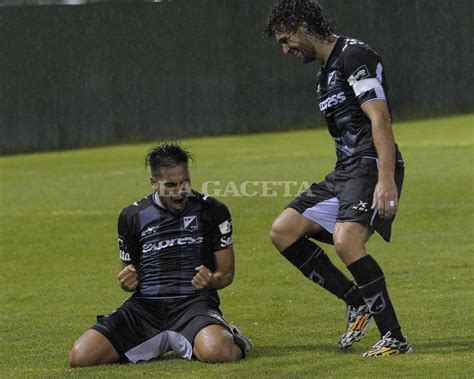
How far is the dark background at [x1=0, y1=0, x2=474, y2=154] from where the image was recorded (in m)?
29.9

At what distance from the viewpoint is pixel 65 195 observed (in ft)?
62.1

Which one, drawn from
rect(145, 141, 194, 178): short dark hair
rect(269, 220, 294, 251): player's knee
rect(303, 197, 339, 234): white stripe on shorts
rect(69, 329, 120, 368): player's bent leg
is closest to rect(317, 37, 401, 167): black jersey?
rect(303, 197, 339, 234): white stripe on shorts

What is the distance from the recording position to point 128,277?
24.6 ft

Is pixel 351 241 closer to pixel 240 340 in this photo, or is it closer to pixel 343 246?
A: pixel 343 246

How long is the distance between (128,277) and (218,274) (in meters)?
0.54

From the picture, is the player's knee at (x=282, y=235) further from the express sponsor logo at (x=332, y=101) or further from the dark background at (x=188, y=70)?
the dark background at (x=188, y=70)

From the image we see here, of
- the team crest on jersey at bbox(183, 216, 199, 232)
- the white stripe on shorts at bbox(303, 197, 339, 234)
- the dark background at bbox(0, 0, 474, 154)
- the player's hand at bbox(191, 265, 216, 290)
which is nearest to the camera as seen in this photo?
the player's hand at bbox(191, 265, 216, 290)

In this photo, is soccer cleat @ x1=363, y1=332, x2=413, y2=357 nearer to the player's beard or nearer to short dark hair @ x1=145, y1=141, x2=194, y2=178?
short dark hair @ x1=145, y1=141, x2=194, y2=178

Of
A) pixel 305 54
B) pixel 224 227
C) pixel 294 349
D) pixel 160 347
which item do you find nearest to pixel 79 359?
pixel 160 347

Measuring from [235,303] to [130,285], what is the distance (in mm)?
2365

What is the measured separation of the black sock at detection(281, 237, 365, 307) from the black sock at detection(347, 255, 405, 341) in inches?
18.7

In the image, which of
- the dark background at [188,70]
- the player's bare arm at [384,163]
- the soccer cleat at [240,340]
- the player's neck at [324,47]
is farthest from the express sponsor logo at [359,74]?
the dark background at [188,70]

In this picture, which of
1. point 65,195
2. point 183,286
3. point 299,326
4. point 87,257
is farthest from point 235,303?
point 65,195

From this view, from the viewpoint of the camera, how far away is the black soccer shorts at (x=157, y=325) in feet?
24.2
